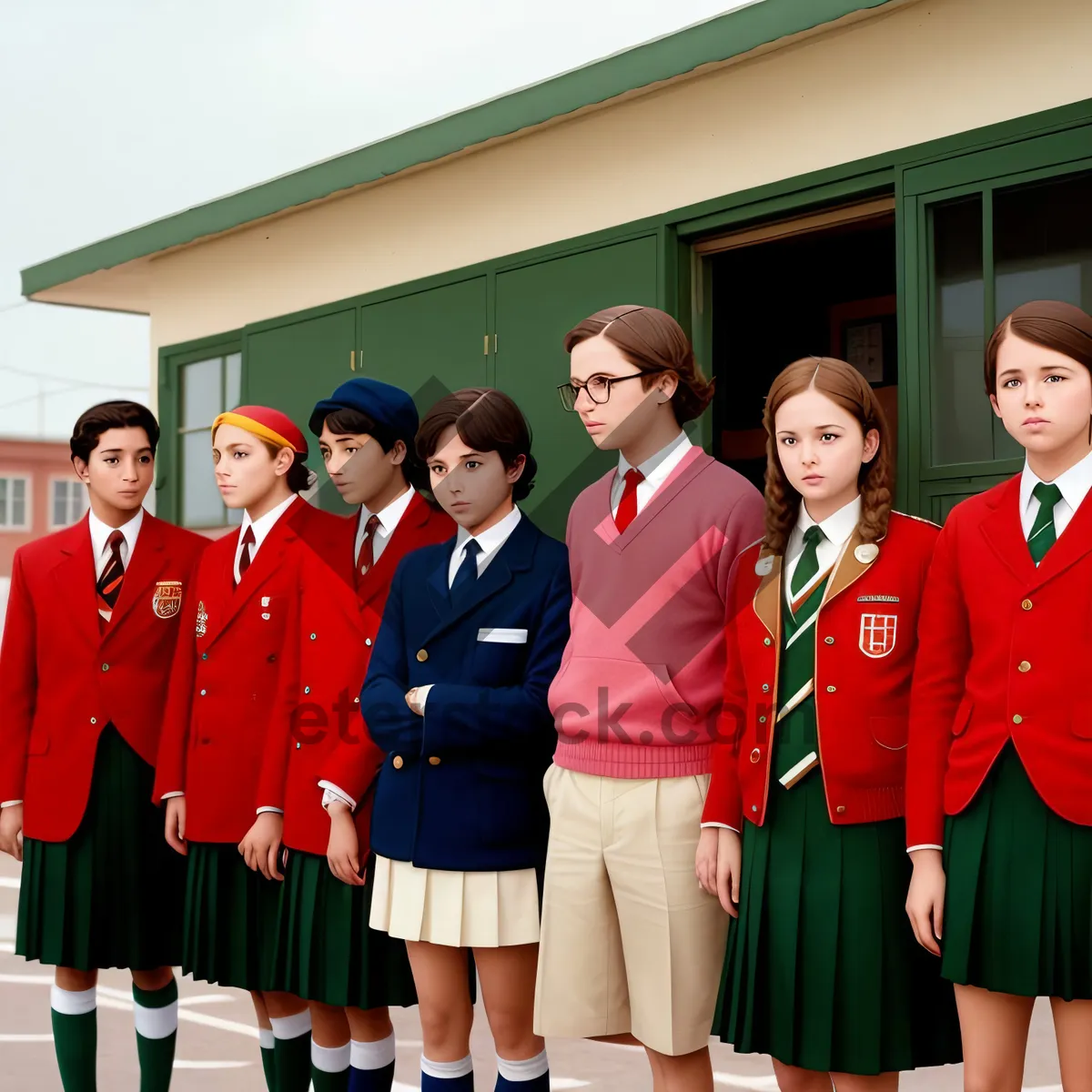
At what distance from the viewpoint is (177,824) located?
3.83 meters

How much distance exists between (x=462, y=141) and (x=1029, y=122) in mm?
2166

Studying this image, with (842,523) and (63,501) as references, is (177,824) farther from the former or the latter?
(63,501)

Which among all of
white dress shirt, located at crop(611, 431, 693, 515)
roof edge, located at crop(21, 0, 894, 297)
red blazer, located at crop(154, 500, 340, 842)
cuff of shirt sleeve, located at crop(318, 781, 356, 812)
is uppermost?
roof edge, located at crop(21, 0, 894, 297)

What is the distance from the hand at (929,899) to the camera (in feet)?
8.47

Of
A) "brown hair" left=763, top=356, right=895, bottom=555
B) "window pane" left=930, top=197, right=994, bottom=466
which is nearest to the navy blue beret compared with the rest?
"brown hair" left=763, top=356, right=895, bottom=555

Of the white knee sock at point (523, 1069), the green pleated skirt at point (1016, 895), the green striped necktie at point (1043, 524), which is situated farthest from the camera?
the white knee sock at point (523, 1069)

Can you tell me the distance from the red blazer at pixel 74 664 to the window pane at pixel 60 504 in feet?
103

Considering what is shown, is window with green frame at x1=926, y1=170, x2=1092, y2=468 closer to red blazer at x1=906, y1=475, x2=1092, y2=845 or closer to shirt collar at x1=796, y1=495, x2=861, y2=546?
shirt collar at x1=796, y1=495, x2=861, y2=546

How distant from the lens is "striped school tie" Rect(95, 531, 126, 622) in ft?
13.3

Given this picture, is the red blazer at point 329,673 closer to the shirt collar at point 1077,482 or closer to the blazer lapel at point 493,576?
the blazer lapel at point 493,576

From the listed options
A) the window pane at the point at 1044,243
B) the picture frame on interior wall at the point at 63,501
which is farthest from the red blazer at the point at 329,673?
the picture frame on interior wall at the point at 63,501

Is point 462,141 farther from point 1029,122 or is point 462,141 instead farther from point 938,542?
point 938,542

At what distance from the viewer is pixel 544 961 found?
9.82 feet

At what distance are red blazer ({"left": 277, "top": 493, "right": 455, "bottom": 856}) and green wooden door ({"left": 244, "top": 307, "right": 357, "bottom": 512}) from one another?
2258mm
